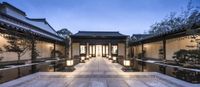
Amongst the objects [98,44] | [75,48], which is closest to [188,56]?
[98,44]

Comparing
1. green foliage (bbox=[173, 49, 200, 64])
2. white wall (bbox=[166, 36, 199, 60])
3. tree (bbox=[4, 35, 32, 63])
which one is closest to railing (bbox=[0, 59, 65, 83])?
tree (bbox=[4, 35, 32, 63])

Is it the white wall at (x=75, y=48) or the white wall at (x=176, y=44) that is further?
the white wall at (x=75, y=48)

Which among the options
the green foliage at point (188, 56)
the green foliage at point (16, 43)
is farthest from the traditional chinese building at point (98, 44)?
the green foliage at point (188, 56)

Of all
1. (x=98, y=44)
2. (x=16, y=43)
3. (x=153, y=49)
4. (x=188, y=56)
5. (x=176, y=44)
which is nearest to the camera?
(x=188, y=56)


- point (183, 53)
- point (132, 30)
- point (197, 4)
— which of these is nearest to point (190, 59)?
point (183, 53)

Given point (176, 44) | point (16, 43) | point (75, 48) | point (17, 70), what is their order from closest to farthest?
1. point (17, 70)
2. point (16, 43)
3. point (176, 44)
4. point (75, 48)

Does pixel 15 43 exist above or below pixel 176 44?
above

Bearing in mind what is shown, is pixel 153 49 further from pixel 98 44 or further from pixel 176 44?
pixel 176 44

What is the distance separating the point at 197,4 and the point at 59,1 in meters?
17.6

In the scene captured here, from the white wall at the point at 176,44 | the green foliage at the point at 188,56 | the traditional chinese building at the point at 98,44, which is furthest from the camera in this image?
the traditional chinese building at the point at 98,44

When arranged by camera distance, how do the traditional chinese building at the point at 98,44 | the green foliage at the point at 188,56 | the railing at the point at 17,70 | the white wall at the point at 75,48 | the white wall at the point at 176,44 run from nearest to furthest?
the railing at the point at 17,70 → the green foliage at the point at 188,56 → the white wall at the point at 176,44 → the traditional chinese building at the point at 98,44 → the white wall at the point at 75,48

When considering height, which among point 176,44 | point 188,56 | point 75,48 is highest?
point 176,44

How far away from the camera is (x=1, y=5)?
23.0 metres

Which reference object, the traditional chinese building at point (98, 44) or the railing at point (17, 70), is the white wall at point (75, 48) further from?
the railing at point (17, 70)
